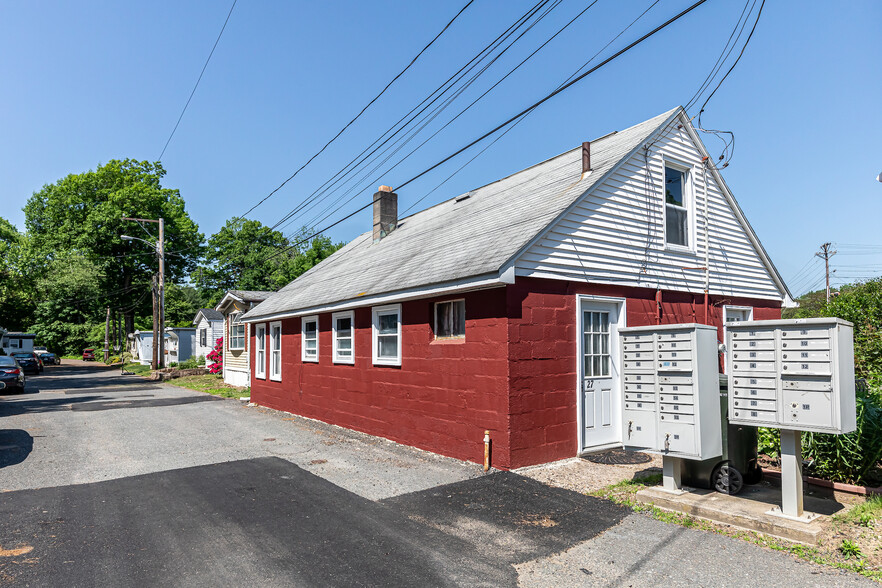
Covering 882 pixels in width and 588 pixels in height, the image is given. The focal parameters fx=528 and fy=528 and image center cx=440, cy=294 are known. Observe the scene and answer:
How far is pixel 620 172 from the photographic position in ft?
30.7

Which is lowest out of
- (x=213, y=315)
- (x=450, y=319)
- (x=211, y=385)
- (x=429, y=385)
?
(x=211, y=385)

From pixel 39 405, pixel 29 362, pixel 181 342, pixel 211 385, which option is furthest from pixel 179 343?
pixel 39 405

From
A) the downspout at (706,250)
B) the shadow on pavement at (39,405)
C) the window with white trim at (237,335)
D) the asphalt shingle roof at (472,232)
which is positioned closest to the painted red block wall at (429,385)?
the asphalt shingle roof at (472,232)

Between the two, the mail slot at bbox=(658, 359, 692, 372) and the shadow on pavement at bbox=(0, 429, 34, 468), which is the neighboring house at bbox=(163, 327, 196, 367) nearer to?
the shadow on pavement at bbox=(0, 429, 34, 468)

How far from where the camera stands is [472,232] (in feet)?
34.4

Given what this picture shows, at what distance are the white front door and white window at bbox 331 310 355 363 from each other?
5120 millimetres

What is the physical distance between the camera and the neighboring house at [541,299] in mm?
7934

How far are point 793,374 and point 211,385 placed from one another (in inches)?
957

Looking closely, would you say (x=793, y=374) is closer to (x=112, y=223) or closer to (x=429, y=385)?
(x=429, y=385)

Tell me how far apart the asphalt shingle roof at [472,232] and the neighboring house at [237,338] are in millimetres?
7753

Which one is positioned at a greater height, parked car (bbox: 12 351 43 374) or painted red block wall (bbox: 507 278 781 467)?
painted red block wall (bbox: 507 278 781 467)

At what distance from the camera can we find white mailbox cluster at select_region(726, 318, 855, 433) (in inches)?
195

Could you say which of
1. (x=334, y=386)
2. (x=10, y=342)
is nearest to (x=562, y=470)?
(x=334, y=386)

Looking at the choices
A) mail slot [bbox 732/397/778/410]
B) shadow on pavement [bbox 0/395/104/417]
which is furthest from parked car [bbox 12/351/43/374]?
mail slot [bbox 732/397/778/410]
